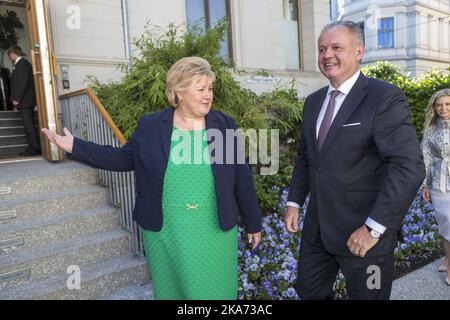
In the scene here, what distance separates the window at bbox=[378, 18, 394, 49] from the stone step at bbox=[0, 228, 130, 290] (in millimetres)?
33618

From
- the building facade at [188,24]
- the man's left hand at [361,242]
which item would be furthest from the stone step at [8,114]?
the man's left hand at [361,242]

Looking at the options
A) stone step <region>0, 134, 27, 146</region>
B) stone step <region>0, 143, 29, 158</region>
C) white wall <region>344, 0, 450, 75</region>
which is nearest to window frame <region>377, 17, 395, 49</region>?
white wall <region>344, 0, 450, 75</region>

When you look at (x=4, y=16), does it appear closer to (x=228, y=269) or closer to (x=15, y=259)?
(x=15, y=259)

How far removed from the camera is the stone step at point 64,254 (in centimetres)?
304

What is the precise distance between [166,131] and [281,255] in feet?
7.35

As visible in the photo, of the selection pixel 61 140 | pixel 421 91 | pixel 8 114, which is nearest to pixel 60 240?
pixel 61 140

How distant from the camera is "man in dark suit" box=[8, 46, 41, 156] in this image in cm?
561

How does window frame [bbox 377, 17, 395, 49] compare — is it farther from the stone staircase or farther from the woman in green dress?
the woman in green dress

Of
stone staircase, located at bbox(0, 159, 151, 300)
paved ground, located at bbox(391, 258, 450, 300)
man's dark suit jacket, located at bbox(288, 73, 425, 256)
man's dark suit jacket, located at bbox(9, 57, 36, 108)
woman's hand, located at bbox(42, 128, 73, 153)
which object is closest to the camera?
man's dark suit jacket, located at bbox(288, 73, 425, 256)

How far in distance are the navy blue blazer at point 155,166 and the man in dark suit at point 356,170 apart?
450mm

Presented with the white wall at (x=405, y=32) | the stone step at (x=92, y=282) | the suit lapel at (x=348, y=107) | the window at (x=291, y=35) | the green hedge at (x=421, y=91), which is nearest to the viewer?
the suit lapel at (x=348, y=107)

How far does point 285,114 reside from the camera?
20.9 feet

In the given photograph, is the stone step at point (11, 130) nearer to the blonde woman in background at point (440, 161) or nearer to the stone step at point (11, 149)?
the stone step at point (11, 149)

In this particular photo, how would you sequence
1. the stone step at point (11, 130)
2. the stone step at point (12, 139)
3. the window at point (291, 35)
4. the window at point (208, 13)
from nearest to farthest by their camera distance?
the stone step at point (12, 139)
the stone step at point (11, 130)
the window at point (208, 13)
the window at point (291, 35)
